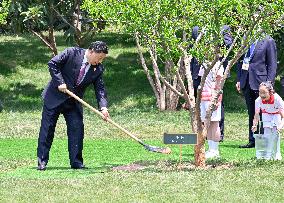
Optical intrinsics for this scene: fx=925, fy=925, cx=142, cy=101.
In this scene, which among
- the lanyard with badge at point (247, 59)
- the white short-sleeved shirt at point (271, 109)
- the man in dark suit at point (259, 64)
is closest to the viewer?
the white short-sleeved shirt at point (271, 109)

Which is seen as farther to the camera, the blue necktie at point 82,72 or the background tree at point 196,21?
the blue necktie at point 82,72

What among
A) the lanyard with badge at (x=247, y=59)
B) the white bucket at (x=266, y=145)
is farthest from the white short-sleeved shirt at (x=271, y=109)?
the lanyard with badge at (x=247, y=59)

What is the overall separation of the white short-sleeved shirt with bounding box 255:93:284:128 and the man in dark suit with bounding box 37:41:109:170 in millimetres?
2503

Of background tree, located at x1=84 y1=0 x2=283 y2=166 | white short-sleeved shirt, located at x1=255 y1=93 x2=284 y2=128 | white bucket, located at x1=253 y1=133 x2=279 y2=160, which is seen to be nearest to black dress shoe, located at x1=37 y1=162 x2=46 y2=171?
background tree, located at x1=84 y1=0 x2=283 y2=166

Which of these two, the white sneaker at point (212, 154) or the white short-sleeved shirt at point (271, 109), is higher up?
the white short-sleeved shirt at point (271, 109)

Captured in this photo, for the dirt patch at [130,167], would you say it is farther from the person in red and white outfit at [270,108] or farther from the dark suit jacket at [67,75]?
the person in red and white outfit at [270,108]

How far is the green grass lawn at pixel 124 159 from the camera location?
33.2 ft

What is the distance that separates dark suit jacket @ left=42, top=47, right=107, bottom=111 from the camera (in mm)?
12766

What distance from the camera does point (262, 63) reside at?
1592cm

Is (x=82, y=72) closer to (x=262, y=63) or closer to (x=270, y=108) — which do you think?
(x=270, y=108)

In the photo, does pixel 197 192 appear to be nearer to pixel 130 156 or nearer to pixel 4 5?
pixel 130 156

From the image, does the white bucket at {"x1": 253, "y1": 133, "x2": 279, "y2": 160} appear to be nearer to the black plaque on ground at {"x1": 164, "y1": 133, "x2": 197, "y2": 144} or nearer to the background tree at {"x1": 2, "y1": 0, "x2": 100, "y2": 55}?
the black plaque on ground at {"x1": 164, "y1": 133, "x2": 197, "y2": 144}

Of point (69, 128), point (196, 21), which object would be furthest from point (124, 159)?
point (196, 21)

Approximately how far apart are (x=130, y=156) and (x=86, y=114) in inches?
317
